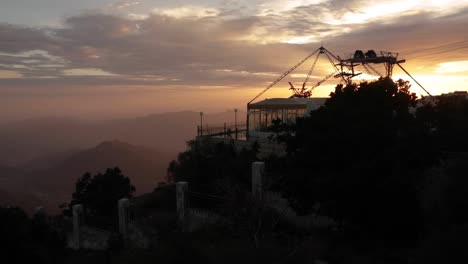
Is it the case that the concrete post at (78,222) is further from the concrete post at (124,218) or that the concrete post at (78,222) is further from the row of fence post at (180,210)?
the concrete post at (124,218)

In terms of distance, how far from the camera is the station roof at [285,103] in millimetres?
26017

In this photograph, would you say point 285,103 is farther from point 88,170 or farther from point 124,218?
point 88,170

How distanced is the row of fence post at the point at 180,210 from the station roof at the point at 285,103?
10.4 meters

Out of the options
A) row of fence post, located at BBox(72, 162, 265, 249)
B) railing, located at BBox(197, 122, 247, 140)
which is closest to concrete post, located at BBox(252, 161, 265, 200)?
row of fence post, located at BBox(72, 162, 265, 249)

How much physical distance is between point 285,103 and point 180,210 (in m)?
11.2

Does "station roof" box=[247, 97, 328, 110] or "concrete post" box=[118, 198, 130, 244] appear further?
"station roof" box=[247, 97, 328, 110]

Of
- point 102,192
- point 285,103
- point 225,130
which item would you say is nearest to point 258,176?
point 102,192

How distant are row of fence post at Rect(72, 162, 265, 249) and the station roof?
10374mm

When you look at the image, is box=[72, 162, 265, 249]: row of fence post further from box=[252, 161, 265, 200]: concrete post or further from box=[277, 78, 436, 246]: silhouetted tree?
box=[277, 78, 436, 246]: silhouetted tree

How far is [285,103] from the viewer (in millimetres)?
26516

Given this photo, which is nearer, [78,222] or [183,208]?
[183,208]

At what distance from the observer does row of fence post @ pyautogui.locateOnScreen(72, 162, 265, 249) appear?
15.8 meters

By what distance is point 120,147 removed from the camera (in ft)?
472

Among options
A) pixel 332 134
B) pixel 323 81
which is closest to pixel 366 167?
pixel 332 134
